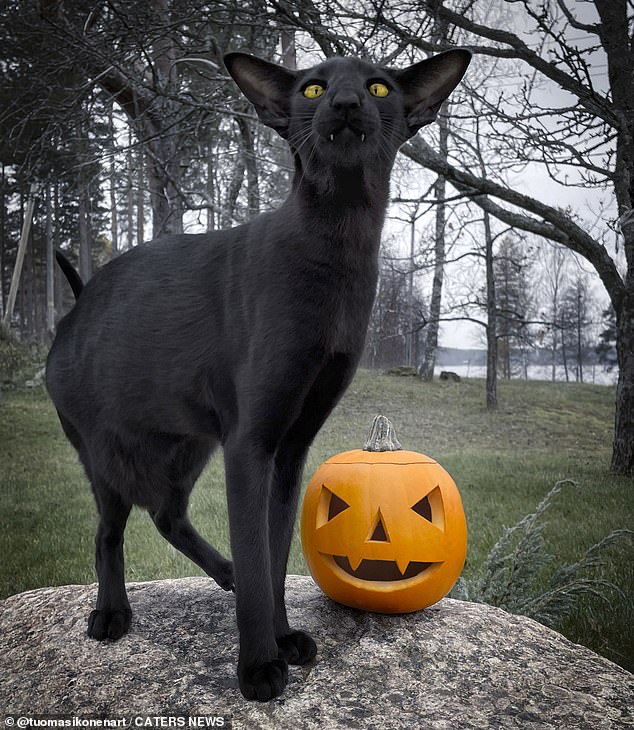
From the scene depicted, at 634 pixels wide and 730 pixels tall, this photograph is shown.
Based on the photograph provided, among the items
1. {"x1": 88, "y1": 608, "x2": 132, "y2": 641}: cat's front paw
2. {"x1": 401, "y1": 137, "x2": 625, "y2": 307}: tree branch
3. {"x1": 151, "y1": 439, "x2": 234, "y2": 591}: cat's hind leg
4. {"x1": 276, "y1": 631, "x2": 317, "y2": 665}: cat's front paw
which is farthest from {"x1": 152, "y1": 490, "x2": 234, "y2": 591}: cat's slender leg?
{"x1": 401, "y1": 137, "x2": 625, "y2": 307}: tree branch

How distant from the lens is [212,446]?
1.91m

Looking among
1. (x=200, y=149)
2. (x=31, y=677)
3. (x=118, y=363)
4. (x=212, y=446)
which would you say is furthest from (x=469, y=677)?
(x=200, y=149)

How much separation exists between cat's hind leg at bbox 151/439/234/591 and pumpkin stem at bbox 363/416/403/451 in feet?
1.63

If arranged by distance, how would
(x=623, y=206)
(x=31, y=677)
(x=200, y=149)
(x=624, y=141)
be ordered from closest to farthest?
(x=31, y=677)
(x=624, y=141)
(x=623, y=206)
(x=200, y=149)

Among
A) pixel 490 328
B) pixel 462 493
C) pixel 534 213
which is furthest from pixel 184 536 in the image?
pixel 490 328

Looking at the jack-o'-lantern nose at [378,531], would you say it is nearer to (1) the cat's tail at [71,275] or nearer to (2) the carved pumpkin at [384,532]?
(2) the carved pumpkin at [384,532]

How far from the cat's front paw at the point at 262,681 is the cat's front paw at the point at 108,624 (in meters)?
0.46

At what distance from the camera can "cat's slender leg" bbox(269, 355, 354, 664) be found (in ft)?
4.96

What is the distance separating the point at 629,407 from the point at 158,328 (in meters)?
3.29

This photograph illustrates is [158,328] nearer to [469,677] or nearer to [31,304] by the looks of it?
[469,677]

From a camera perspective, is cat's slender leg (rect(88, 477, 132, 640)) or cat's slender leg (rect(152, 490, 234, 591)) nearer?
cat's slender leg (rect(88, 477, 132, 640))

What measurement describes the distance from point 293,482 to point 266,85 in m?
1.01

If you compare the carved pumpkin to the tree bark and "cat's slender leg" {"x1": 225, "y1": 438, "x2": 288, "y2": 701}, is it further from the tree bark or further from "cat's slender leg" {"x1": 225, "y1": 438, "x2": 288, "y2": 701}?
the tree bark

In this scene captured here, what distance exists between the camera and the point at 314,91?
1436 mm
